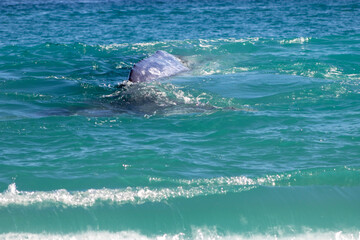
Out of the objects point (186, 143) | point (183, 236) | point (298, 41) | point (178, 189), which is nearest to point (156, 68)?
point (186, 143)

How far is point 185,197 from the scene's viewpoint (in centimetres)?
697

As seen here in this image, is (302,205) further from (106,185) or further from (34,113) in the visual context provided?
(34,113)

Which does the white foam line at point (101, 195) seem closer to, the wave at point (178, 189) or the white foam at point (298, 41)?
the wave at point (178, 189)

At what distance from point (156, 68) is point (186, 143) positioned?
4.63 metres

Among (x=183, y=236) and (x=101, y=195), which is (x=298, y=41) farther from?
(x=183, y=236)

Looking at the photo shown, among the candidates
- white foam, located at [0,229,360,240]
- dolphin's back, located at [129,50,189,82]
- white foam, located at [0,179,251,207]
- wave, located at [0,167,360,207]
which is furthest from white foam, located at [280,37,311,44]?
white foam, located at [0,229,360,240]

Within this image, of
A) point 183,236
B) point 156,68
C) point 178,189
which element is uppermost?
point 156,68

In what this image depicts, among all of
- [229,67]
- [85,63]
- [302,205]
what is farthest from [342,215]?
[85,63]

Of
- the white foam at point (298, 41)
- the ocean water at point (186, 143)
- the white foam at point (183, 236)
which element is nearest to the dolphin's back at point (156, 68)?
the ocean water at point (186, 143)

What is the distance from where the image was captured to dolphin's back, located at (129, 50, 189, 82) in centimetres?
1227

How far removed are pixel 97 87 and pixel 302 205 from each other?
6.84 m

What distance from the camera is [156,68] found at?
12914 mm

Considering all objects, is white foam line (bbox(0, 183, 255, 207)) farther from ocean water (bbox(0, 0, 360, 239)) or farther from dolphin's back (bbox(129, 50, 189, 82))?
dolphin's back (bbox(129, 50, 189, 82))

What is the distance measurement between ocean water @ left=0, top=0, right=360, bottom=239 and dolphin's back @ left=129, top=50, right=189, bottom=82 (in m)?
0.39
